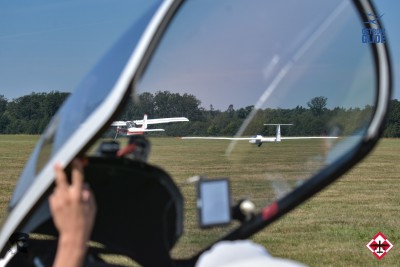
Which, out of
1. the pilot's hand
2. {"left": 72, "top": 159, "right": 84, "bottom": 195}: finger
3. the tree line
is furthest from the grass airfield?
the pilot's hand

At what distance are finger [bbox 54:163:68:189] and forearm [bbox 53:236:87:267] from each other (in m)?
0.12

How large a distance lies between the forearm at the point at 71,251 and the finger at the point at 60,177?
0.12 metres

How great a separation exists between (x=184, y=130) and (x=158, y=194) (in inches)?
9.8

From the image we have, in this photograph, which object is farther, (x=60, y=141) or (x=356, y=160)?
(x=356, y=160)

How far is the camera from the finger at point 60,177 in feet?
4.76

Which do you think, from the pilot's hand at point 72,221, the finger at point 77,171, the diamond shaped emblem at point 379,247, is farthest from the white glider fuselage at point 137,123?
the diamond shaped emblem at point 379,247

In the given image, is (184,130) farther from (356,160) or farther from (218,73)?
(356,160)

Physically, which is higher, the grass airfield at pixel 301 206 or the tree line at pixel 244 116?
the tree line at pixel 244 116

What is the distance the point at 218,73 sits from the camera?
1865mm

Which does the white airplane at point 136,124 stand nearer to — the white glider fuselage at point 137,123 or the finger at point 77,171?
the white glider fuselage at point 137,123

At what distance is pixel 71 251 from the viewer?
1.38m

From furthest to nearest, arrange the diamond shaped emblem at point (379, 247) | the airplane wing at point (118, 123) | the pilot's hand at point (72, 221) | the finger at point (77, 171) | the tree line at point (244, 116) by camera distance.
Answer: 1. the diamond shaped emblem at point (379, 247)
2. the tree line at point (244, 116)
3. the airplane wing at point (118, 123)
4. the finger at point (77, 171)
5. the pilot's hand at point (72, 221)

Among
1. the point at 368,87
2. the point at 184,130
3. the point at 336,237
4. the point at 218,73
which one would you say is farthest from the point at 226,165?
the point at 336,237

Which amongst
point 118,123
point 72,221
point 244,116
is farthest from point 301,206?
point 72,221
